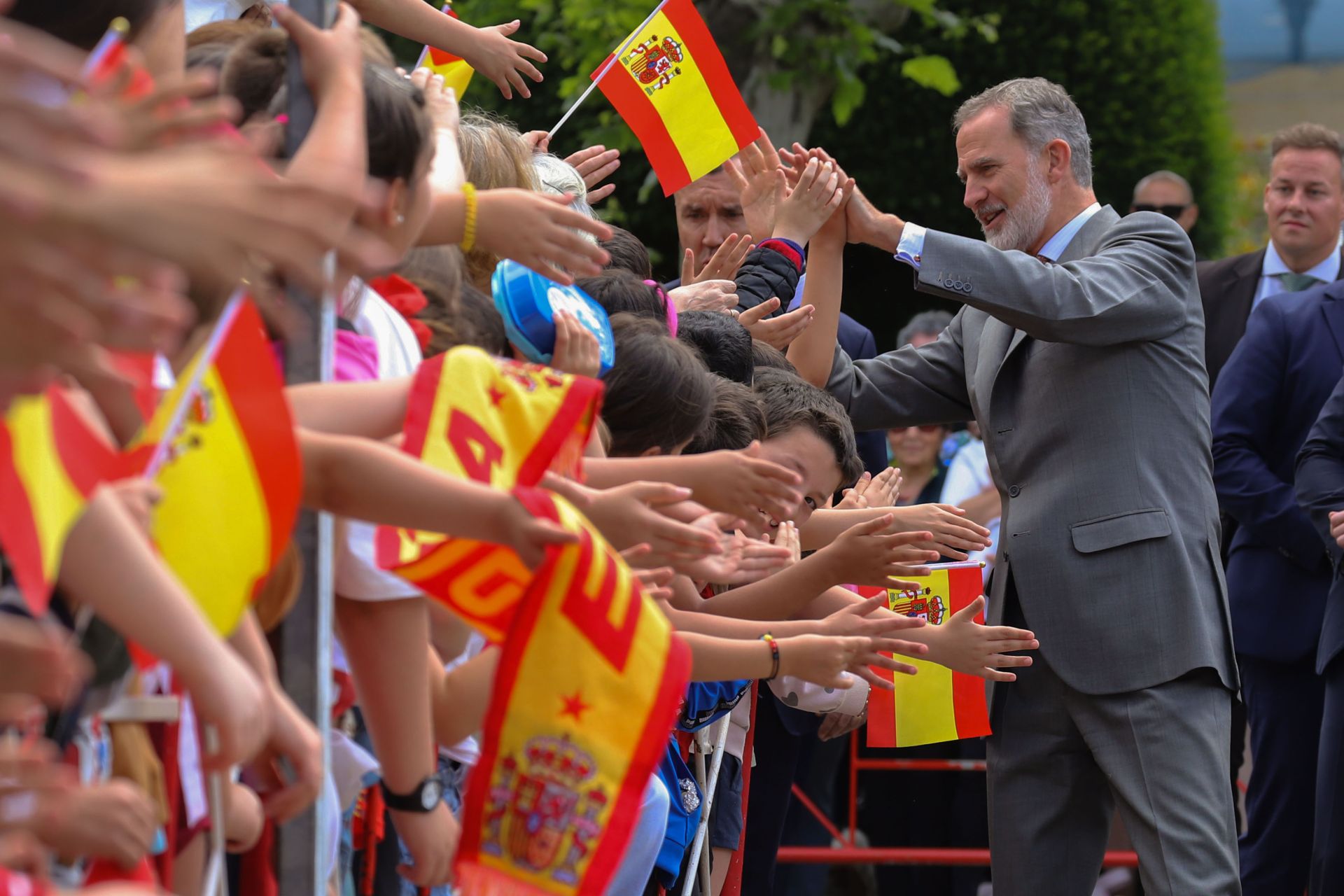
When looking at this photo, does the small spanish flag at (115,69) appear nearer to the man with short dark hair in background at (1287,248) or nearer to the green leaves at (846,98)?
the man with short dark hair in background at (1287,248)

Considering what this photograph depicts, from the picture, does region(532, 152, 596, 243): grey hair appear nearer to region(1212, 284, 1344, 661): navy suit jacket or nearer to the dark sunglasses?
region(1212, 284, 1344, 661): navy suit jacket

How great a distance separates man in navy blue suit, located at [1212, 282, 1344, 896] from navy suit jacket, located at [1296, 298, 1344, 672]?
12 centimetres

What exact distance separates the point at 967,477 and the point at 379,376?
489 cm

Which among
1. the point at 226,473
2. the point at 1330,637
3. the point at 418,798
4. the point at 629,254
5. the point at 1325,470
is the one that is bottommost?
the point at 1330,637

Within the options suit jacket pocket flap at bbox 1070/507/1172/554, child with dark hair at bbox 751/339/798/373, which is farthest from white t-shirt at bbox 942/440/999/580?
child with dark hair at bbox 751/339/798/373

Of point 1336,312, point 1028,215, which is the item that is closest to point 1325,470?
point 1336,312

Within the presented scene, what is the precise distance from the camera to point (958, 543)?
3494 mm

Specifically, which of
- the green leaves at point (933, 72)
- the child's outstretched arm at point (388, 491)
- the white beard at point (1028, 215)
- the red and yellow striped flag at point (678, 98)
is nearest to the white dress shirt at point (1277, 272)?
the white beard at point (1028, 215)

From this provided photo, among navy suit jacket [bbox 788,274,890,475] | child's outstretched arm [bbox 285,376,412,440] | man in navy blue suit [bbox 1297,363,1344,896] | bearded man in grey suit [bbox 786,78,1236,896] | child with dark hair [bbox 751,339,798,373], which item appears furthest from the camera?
navy suit jacket [bbox 788,274,890,475]

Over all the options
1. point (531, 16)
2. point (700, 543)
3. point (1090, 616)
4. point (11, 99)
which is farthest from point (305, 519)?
point (531, 16)

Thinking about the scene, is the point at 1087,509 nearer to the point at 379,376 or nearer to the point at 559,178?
the point at 559,178

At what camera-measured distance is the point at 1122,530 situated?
13.4ft

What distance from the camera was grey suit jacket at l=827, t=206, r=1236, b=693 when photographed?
4.04m

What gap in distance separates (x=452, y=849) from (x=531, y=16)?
29.7ft
